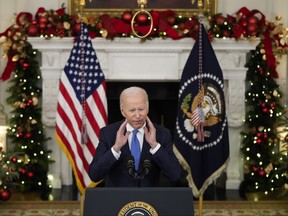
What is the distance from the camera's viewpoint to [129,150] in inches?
164

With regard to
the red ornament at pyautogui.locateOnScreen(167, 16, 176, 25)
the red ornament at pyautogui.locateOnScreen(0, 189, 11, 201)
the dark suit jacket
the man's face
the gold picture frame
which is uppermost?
the gold picture frame

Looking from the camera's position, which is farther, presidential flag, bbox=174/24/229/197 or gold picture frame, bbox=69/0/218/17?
gold picture frame, bbox=69/0/218/17

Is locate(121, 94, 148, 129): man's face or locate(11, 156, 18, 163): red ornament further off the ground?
locate(121, 94, 148, 129): man's face

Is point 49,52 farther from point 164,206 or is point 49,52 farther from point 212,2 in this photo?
point 164,206

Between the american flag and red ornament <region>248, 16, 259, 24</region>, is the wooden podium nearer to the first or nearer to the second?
the american flag

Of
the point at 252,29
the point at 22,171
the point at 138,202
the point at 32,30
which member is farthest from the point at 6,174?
the point at 138,202

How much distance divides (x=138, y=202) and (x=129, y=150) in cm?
89

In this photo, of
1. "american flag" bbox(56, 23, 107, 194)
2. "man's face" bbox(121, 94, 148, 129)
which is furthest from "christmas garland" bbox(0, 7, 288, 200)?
"man's face" bbox(121, 94, 148, 129)

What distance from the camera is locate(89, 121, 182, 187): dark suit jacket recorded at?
13.1ft

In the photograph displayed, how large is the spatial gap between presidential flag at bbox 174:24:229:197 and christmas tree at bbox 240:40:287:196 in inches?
34.8

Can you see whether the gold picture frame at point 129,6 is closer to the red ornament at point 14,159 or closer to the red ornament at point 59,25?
the red ornament at point 59,25

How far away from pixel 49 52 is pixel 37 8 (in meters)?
0.71

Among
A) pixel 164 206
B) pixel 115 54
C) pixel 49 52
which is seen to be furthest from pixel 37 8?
pixel 164 206

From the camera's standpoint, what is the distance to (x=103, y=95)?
27.9 feet
